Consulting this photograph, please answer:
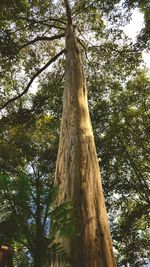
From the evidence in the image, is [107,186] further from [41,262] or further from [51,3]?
[41,262]

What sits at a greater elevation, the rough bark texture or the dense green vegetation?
the dense green vegetation

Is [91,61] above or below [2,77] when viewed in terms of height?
above

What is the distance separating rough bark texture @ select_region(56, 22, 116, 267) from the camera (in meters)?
2.40

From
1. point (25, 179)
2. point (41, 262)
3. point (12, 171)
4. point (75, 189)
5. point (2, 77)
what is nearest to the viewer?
point (41, 262)

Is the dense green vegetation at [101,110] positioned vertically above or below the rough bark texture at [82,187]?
above

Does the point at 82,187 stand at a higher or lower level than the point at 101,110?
lower

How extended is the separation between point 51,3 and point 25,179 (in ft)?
36.9

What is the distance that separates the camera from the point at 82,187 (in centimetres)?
300

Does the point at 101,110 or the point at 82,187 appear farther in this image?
the point at 101,110

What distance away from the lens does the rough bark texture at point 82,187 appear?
2397 millimetres

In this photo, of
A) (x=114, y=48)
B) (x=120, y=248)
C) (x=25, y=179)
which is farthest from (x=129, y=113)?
(x=25, y=179)

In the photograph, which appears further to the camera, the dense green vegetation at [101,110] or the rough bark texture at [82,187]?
the dense green vegetation at [101,110]

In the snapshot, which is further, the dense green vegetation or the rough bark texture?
the dense green vegetation

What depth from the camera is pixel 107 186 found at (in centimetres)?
1034
